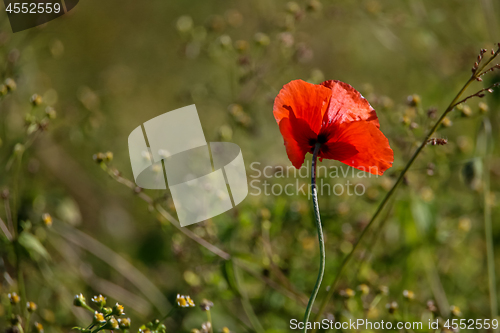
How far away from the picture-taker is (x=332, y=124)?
97 centimetres

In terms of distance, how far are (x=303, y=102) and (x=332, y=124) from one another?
0.30 ft

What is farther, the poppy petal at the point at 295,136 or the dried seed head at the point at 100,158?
the dried seed head at the point at 100,158

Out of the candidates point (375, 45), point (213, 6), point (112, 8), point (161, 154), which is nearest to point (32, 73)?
point (161, 154)

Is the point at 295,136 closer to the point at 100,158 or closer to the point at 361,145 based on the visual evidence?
the point at 361,145

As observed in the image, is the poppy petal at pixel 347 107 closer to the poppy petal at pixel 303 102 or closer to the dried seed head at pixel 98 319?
the poppy petal at pixel 303 102

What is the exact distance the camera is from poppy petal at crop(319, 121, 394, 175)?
0.91 m

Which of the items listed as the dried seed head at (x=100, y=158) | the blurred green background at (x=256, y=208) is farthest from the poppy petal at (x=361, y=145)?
the dried seed head at (x=100, y=158)

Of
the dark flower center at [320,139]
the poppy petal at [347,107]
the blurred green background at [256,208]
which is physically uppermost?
the poppy petal at [347,107]

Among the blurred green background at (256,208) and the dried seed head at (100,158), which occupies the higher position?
the dried seed head at (100,158)

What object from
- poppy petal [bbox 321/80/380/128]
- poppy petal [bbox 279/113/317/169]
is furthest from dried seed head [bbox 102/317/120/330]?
poppy petal [bbox 321/80/380/128]

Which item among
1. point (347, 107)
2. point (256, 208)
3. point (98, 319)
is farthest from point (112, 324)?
point (256, 208)

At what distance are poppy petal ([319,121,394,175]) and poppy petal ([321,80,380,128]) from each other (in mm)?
26

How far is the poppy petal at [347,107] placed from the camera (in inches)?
37.8

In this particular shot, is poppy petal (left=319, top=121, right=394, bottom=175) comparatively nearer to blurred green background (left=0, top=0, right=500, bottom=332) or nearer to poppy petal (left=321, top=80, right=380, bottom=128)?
poppy petal (left=321, top=80, right=380, bottom=128)
